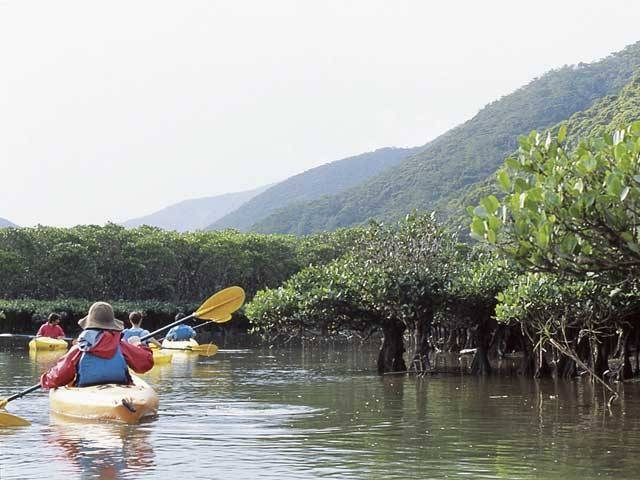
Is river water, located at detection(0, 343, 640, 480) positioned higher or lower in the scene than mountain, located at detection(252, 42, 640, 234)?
lower

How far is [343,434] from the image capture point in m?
14.1

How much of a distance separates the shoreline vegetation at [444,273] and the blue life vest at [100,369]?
18.2 feet

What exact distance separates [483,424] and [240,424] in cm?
351

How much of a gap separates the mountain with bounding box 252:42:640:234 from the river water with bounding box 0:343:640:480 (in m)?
77.4

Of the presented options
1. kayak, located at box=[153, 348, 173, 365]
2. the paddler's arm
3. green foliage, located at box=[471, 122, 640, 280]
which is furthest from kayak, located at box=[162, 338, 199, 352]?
green foliage, located at box=[471, 122, 640, 280]

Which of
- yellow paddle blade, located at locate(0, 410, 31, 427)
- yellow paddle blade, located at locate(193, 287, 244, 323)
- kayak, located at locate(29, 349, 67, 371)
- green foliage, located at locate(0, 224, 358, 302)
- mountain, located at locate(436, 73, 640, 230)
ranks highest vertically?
mountain, located at locate(436, 73, 640, 230)

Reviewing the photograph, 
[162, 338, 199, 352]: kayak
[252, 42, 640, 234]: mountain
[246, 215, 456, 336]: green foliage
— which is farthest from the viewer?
[252, 42, 640, 234]: mountain

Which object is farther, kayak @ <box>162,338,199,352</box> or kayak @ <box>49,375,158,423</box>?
kayak @ <box>162,338,199,352</box>

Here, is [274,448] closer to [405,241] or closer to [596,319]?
[596,319]

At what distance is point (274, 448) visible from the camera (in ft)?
41.1

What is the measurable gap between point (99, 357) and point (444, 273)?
12048 mm

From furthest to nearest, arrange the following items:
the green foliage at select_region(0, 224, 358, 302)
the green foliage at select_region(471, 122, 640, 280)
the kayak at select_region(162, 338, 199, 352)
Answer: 1. the green foliage at select_region(0, 224, 358, 302)
2. the kayak at select_region(162, 338, 199, 352)
3. the green foliage at select_region(471, 122, 640, 280)

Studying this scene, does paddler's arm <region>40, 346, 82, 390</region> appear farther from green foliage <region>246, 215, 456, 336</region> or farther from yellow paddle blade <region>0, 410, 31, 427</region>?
green foliage <region>246, 215, 456, 336</region>

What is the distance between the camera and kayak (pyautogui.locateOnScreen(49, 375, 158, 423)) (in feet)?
47.2
